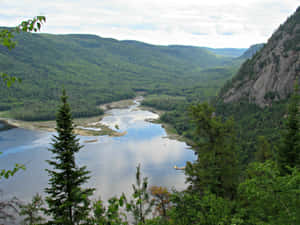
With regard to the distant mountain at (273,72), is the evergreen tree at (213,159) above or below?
below

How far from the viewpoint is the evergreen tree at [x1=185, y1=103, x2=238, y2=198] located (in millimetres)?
20609

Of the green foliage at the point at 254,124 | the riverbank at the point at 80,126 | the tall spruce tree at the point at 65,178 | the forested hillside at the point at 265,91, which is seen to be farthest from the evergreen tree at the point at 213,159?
the riverbank at the point at 80,126

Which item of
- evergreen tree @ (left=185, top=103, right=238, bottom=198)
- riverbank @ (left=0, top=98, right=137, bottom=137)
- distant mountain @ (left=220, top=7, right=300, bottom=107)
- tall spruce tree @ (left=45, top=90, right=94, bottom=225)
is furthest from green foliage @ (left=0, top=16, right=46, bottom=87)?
riverbank @ (left=0, top=98, right=137, bottom=137)

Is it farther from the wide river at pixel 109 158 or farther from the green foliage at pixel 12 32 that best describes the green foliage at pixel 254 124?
the green foliage at pixel 12 32

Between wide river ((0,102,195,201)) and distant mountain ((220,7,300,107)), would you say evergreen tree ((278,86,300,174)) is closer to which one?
wide river ((0,102,195,201))

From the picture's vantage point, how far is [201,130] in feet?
75.4

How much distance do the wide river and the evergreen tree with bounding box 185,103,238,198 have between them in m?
29.4

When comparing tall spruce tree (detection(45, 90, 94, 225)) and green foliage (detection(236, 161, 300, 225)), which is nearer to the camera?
green foliage (detection(236, 161, 300, 225))

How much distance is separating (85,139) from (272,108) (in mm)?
60131

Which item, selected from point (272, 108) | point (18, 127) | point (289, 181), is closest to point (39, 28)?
point (289, 181)

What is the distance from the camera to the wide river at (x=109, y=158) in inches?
2175

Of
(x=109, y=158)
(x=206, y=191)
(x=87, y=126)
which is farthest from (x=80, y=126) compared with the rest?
(x=206, y=191)

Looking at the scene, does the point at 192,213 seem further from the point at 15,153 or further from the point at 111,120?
the point at 111,120

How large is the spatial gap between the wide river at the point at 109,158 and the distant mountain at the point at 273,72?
26.6m
